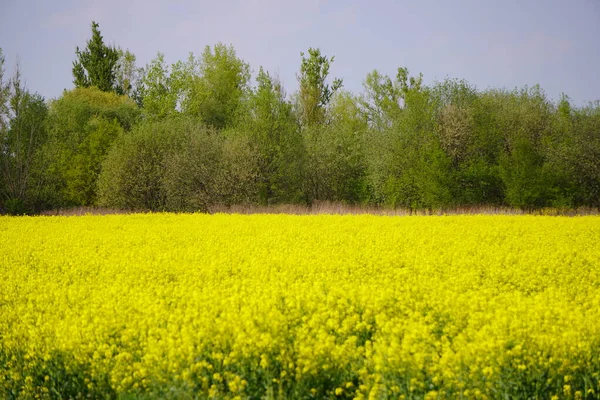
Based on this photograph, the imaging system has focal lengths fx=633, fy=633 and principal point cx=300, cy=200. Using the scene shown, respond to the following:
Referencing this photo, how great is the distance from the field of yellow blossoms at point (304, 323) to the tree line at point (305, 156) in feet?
67.9

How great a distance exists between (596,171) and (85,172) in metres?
32.0

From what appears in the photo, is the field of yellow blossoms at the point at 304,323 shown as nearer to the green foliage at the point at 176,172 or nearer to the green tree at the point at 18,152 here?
the green foliage at the point at 176,172

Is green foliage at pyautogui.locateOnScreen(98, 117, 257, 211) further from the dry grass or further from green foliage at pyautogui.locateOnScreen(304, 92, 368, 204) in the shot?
green foliage at pyautogui.locateOnScreen(304, 92, 368, 204)

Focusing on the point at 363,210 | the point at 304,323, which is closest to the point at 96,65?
the point at 363,210

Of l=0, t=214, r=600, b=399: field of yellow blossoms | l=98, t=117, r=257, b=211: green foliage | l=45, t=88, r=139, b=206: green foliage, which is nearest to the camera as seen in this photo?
l=0, t=214, r=600, b=399: field of yellow blossoms

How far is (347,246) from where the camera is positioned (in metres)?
15.9

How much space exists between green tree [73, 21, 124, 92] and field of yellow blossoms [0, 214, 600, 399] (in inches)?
2212

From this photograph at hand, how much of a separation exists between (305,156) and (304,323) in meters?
33.0

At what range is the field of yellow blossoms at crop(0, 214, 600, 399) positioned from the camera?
643 cm

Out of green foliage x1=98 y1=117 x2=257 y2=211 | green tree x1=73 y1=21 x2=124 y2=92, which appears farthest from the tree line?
green tree x1=73 y1=21 x2=124 y2=92

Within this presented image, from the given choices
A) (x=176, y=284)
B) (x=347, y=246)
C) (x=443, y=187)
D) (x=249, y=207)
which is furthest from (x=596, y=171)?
(x=176, y=284)

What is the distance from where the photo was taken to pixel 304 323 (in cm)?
780

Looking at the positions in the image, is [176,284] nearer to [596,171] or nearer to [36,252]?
[36,252]

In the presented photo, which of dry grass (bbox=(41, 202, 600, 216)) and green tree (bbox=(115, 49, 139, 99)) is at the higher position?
green tree (bbox=(115, 49, 139, 99))
